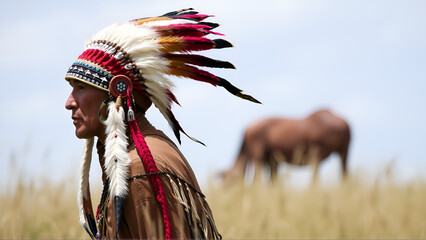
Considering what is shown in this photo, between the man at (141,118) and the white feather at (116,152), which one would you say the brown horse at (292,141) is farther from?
the white feather at (116,152)

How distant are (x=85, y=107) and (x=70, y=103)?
0.32 feet

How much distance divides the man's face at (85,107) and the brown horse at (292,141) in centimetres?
1124

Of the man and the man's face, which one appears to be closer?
the man

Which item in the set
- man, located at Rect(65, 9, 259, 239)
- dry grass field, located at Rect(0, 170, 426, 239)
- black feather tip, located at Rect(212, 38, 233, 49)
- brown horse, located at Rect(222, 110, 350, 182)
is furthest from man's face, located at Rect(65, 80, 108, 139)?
brown horse, located at Rect(222, 110, 350, 182)

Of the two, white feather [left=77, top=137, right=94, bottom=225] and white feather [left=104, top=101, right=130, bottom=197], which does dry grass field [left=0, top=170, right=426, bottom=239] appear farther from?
white feather [left=104, top=101, right=130, bottom=197]

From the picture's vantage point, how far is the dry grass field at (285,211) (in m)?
5.50

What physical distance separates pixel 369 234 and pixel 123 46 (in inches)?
172

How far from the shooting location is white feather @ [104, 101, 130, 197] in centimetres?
282

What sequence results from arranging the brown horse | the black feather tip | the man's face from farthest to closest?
the brown horse → the black feather tip → the man's face

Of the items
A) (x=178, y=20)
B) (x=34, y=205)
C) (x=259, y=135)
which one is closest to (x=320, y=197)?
(x=34, y=205)

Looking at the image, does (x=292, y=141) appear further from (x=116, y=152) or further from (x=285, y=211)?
(x=116, y=152)

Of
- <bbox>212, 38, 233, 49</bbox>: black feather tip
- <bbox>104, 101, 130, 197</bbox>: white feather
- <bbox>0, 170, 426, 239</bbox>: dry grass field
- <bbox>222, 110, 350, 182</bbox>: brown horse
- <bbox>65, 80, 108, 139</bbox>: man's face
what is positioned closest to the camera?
<bbox>104, 101, 130, 197</bbox>: white feather

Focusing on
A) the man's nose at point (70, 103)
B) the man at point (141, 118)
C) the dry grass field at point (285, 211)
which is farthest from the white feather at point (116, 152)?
the dry grass field at point (285, 211)

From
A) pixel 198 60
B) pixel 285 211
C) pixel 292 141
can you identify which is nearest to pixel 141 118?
pixel 198 60
